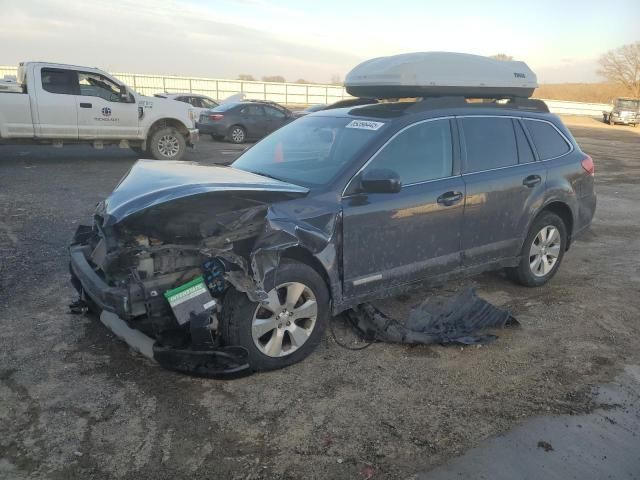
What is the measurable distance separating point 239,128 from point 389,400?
1599 centimetres

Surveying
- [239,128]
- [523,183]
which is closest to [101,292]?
[523,183]

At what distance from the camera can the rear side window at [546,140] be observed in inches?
202

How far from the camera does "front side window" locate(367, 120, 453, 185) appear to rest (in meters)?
4.05

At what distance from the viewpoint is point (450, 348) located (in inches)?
158

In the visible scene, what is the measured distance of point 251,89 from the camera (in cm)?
4175

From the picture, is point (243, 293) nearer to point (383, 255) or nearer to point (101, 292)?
point (101, 292)

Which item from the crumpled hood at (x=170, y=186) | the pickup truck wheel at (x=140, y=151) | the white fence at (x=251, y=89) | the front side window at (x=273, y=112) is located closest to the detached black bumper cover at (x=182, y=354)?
the crumpled hood at (x=170, y=186)

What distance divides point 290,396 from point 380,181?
5.13 ft

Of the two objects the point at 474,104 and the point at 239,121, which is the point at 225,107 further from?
the point at 474,104

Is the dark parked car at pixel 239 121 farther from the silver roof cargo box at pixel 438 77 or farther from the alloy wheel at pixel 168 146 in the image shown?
the silver roof cargo box at pixel 438 77

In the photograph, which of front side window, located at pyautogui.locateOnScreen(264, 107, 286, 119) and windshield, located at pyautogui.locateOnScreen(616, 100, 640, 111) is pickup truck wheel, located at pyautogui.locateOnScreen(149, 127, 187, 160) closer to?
front side window, located at pyautogui.locateOnScreen(264, 107, 286, 119)

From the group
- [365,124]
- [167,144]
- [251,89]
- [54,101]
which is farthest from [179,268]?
[251,89]

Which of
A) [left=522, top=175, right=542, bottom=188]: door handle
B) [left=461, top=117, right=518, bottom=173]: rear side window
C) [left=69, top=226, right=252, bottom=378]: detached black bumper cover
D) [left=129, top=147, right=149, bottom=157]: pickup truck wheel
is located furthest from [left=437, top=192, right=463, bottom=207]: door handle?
[left=129, top=147, right=149, bottom=157]: pickup truck wheel

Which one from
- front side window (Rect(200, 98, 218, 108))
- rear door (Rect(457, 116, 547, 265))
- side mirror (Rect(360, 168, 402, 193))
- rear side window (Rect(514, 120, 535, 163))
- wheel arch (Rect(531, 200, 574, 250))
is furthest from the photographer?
front side window (Rect(200, 98, 218, 108))
